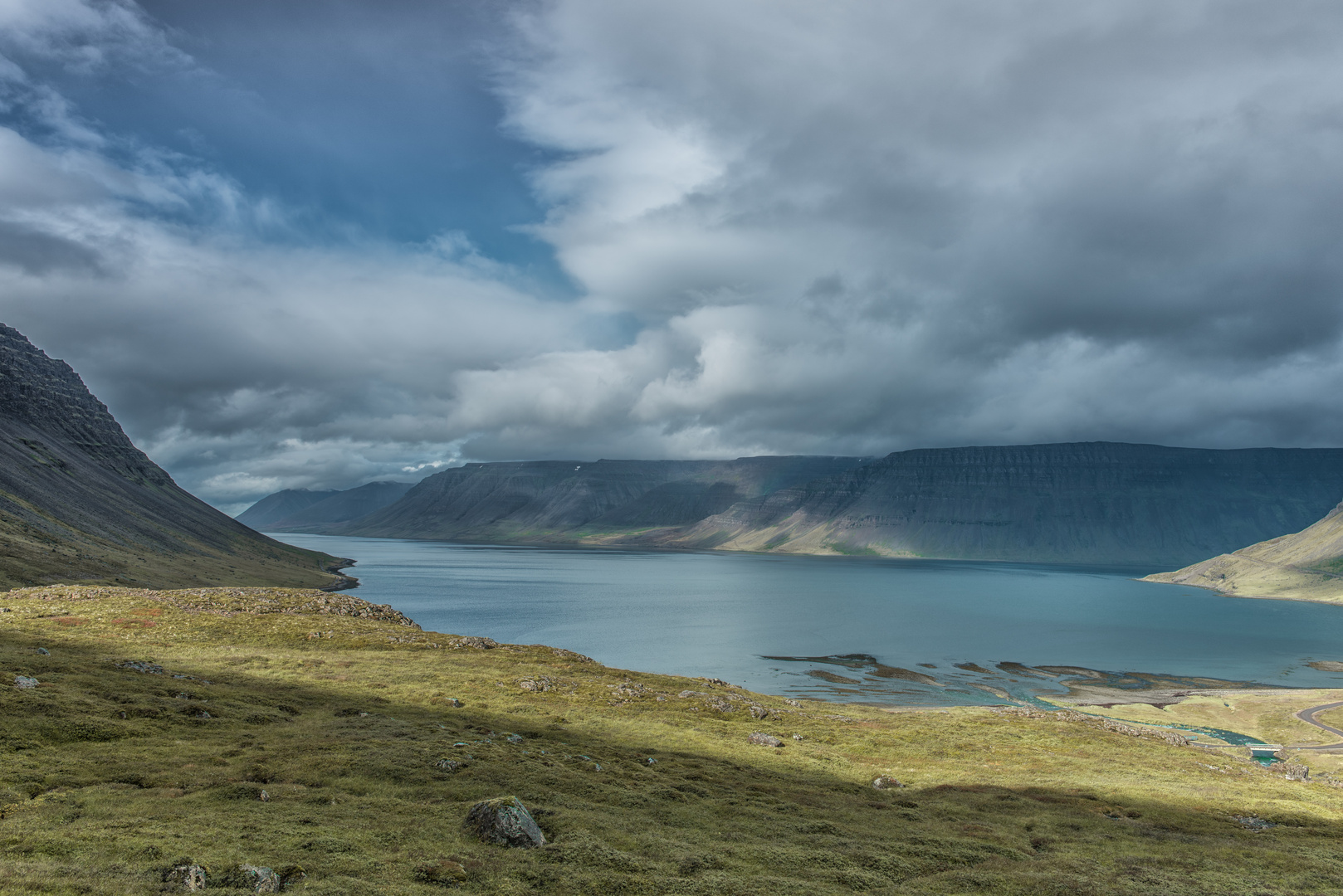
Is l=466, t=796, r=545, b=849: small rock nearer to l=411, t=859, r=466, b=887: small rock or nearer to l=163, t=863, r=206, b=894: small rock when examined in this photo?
l=411, t=859, r=466, b=887: small rock

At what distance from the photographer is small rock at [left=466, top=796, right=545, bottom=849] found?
960 inches

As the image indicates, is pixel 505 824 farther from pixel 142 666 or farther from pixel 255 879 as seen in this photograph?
pixel 142 666

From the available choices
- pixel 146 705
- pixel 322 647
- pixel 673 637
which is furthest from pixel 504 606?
pixel 146 705

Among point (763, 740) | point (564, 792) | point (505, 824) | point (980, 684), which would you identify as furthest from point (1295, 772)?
point (505, 824)

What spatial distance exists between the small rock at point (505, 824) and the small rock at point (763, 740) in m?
34.7

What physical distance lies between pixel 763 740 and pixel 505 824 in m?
36.9

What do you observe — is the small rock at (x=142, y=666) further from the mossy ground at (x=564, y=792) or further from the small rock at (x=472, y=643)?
the small rock at (x=472, y=643)

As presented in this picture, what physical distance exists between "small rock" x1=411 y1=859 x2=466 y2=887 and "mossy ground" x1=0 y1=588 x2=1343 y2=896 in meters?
0.31

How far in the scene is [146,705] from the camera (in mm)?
38969

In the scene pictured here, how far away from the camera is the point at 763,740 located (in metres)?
57.4

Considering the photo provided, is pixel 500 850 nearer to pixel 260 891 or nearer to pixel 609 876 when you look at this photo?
pixel 609 876

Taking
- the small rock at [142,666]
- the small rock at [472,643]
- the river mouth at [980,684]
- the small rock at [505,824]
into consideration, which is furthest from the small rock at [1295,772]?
the small rock at [142,666]

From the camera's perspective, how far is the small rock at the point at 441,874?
67.0 ft

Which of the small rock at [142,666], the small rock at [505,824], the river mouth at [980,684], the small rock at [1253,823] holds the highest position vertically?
the small rock at [505,824]
